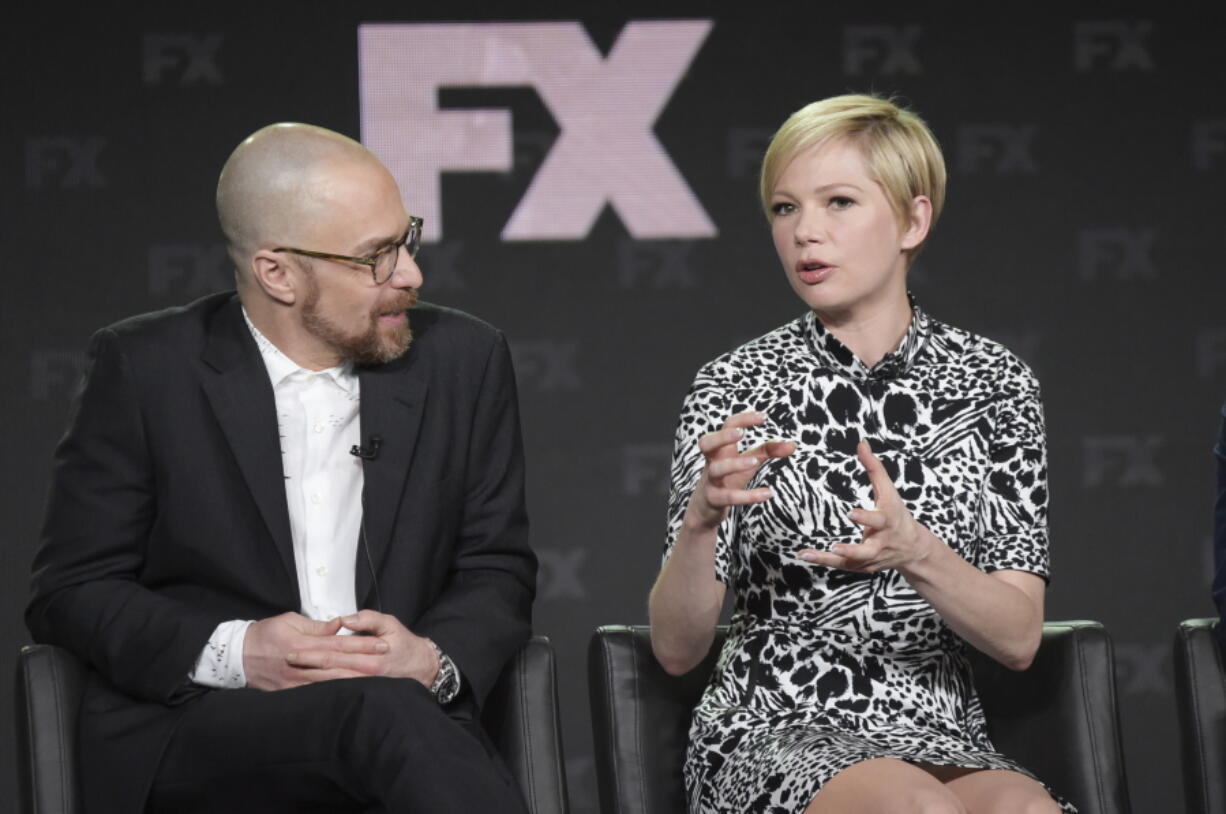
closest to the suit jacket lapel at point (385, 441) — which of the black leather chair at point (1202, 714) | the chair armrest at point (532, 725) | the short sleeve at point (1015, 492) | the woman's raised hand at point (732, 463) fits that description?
the chair armrest at point (532, 725)

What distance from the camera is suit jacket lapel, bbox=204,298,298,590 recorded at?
2779 millimetres

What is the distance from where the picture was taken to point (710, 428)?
279 centimetres

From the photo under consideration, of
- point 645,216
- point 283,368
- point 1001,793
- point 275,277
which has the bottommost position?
point 1001,793

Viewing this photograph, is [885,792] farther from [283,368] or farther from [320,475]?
[283,368]

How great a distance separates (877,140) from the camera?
2.81m

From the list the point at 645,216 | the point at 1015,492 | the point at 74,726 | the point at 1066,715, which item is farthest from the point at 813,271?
the point at 645,216

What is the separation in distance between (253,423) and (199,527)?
19 centimetres

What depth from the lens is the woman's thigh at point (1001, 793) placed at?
2372 mm

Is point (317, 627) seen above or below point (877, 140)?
below

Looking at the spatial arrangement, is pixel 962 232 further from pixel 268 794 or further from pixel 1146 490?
pixel 268 794

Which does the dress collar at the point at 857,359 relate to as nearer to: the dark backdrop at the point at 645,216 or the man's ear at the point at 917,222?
the man's ear at the point at 917,222

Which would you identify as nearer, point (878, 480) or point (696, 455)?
point (878, 480)

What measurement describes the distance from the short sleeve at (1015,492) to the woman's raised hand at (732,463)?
1.61ft

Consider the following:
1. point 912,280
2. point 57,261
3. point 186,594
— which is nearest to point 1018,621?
point 186,594
